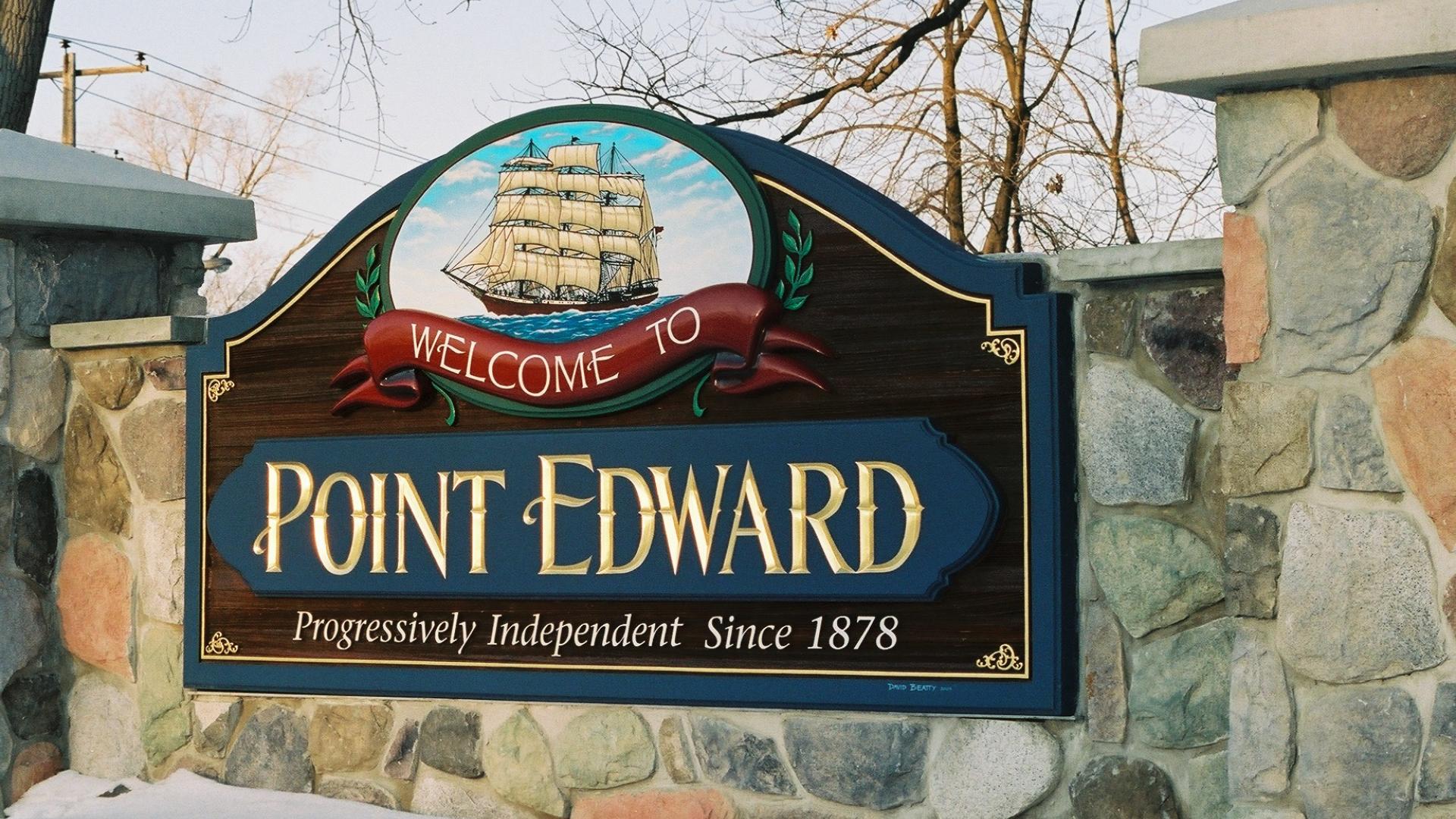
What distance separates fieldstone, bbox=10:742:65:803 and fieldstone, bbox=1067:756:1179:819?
3.61 m

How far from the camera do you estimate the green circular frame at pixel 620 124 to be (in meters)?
4.79

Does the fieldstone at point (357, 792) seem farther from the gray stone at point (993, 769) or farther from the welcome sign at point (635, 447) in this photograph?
the gray stone at point (993, 769)

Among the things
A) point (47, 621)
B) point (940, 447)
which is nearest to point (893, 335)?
point (940, 447)

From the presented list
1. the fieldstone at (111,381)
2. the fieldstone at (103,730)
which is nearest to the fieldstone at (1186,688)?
the fieldstone at (103,730)

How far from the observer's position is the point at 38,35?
9508mm

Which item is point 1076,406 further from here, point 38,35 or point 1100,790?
point 38,35

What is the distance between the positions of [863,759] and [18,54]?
711 centimetres

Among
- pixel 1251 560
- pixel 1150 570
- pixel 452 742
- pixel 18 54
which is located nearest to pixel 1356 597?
pixel 1251 560

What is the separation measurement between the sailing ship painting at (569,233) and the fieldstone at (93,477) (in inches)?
53.5

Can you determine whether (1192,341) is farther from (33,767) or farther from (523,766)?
(33,767)

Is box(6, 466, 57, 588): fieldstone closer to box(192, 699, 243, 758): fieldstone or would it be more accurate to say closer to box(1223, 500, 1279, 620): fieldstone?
box(192, 699, 243, 758): fieldstone

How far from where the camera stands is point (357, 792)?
17.5 ft

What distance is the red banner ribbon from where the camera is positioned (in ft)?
15.6

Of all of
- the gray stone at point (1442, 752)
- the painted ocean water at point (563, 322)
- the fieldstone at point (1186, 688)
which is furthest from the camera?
the painted ocean water at point (563, 322)
